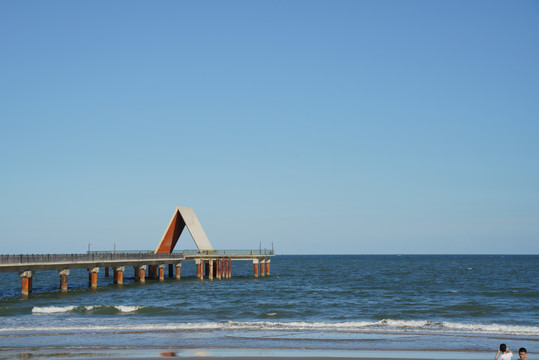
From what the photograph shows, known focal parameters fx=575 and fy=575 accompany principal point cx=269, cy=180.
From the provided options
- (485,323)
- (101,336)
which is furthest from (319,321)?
(101,336)

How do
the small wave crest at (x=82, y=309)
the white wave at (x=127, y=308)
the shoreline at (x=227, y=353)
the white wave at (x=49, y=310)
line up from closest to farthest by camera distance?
the shoreline at (x=227, y=353) → the white wave at (x=49, y=310) → the small wave crest at (x=82, y=309) → the white wave at (x=127, y=308)

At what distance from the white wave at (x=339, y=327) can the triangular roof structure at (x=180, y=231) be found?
38.9 m

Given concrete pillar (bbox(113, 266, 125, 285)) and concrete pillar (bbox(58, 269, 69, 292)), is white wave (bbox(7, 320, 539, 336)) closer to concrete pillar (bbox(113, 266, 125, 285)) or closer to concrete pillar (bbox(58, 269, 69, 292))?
concrete pillar (bbox(58, 269, 69, 292))

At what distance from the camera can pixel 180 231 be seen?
246ft

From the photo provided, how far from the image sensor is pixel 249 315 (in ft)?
123

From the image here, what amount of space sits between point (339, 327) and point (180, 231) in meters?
46.0

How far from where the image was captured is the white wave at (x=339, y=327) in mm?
30141

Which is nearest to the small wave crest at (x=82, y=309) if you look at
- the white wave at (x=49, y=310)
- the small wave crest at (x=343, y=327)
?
the white wave at (x=49, y=310)

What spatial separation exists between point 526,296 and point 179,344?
39677 millimetres

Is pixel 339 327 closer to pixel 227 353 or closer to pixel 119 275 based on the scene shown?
pixel 227 353

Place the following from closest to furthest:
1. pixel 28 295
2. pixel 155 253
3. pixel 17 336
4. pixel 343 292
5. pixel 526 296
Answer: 1. pixel 17 336
2. pixel 28 295
3. pixel 526 296
4. pixel 343 292
5. pixel 155 253

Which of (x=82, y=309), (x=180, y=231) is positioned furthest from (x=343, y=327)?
(x=180, y=231)

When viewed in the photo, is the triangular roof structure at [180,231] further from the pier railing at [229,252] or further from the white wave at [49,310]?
the white wave at [49,310]

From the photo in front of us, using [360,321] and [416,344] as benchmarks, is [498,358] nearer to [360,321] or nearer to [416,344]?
[416,344]
